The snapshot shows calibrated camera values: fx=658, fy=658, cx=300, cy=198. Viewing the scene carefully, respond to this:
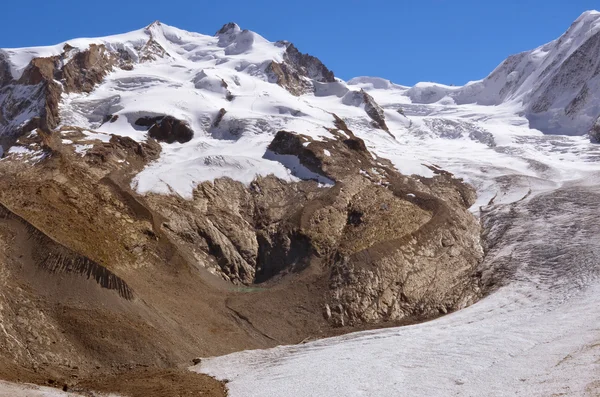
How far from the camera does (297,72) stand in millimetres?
123500

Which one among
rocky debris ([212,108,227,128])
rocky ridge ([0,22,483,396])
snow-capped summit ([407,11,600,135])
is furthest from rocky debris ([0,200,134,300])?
snow-capped summit ([407,11,600,135])

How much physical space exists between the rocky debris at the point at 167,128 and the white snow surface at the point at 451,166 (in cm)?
134

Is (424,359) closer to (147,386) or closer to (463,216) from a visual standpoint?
(147,386)

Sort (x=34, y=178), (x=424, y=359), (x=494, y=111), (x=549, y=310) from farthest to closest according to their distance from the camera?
1. (x=494, y=111)
2. (x=34, y=178)
3. (x=549, y=310)
4. (x=424, y=359)

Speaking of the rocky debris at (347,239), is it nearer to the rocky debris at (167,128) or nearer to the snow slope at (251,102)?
the snow slope at (251,102)

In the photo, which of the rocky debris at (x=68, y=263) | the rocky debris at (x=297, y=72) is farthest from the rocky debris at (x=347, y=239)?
the rocky debris at (x=297, y=72)

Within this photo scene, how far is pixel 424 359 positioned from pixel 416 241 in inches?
717

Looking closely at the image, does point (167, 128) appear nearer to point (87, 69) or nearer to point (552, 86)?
point (87, 69)

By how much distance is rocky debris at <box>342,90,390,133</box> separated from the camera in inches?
4040

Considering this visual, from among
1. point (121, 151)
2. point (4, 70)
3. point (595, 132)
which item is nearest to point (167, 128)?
point (121, 151)

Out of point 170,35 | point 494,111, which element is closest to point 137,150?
point 170,35

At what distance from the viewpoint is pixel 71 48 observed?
9675 centimetres

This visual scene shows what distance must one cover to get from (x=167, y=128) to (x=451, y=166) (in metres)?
33.5

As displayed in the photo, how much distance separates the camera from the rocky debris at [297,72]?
116 metres
